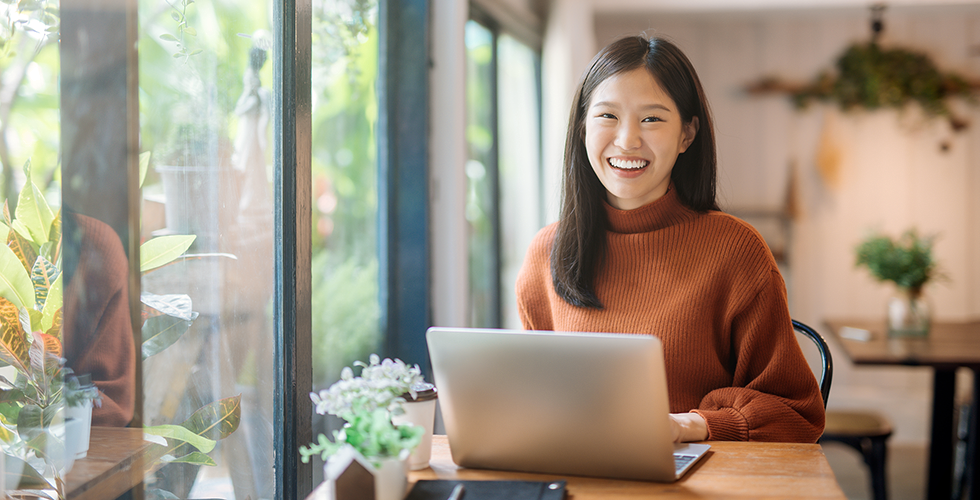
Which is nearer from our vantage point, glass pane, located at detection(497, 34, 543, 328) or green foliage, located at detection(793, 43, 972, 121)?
glass pane, located at detection(497, 34, 543, 328)

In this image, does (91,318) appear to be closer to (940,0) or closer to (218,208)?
(218,208)

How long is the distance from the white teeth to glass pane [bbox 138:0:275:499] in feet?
2.08

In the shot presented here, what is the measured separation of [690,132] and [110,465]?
107cm

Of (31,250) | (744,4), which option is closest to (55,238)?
(31,250)

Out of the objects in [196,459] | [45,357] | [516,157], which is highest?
[516,157]

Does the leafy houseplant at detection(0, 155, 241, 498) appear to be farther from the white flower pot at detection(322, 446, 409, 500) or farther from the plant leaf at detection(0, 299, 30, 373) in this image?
the white flower pot at detection(322, 446, 409, 500)

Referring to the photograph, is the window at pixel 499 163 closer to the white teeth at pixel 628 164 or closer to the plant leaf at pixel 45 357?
the white teeth at pixel 628 164

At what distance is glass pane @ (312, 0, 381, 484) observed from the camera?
1.85 metres

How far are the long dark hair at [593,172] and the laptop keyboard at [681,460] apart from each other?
386 millimetres

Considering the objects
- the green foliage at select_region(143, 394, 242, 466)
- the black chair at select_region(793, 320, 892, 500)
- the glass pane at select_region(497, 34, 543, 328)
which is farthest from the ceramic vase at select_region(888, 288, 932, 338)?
the green foliage at select_region(143, 394, 242, 466)

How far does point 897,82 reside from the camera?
4141 millimetres

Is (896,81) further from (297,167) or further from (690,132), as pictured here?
(297,167)

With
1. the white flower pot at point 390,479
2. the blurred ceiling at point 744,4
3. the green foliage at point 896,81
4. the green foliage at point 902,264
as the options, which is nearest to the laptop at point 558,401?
the white flower pot at point 390,479

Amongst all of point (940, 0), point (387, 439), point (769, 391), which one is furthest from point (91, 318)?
point (940, 0)
